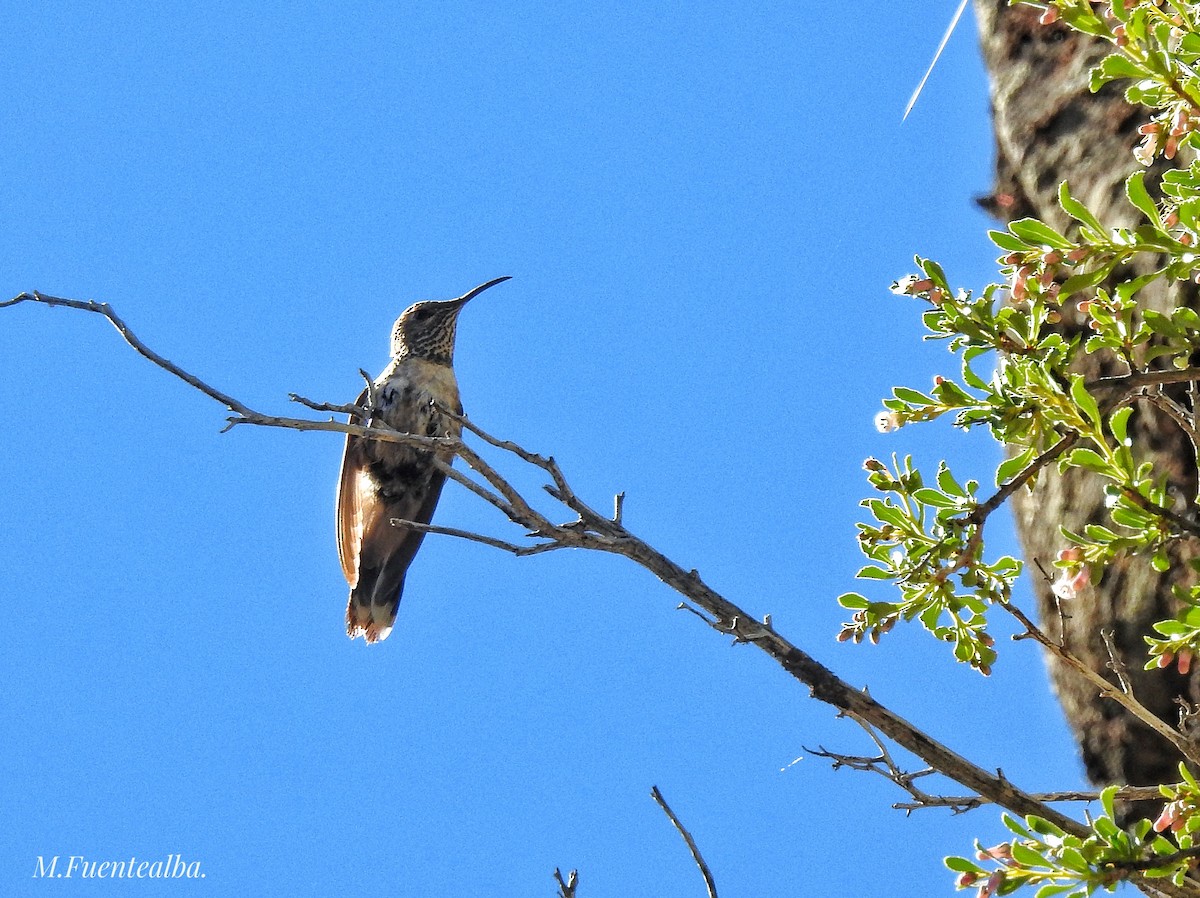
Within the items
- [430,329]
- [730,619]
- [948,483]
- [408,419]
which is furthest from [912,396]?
[430,329]

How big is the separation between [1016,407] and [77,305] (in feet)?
7.40

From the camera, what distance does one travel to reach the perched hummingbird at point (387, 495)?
23.1 feet

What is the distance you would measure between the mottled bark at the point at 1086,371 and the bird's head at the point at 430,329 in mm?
4120

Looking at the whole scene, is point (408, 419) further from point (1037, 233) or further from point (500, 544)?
point (1037, 233)

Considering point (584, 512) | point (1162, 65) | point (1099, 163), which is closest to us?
point (1162, 65)

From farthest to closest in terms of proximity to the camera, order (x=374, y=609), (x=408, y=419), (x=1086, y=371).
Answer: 1. (x=408, y=419)
2. (x=374, y=609)
3. (x=1086, y=371)

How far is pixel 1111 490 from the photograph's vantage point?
91.3 inches

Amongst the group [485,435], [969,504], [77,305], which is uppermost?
[77,305]

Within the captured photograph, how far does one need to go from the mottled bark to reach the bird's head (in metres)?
4.12

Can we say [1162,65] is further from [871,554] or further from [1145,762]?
[1145,762]

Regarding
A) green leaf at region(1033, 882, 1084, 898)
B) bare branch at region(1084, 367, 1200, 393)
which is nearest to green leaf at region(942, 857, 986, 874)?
green leaf at region(1033, 882, 1084, 898)

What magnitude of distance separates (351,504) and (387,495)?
22 centimetres

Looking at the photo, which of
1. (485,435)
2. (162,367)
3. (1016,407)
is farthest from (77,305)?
(1016,407)

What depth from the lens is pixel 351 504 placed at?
23.4ft
